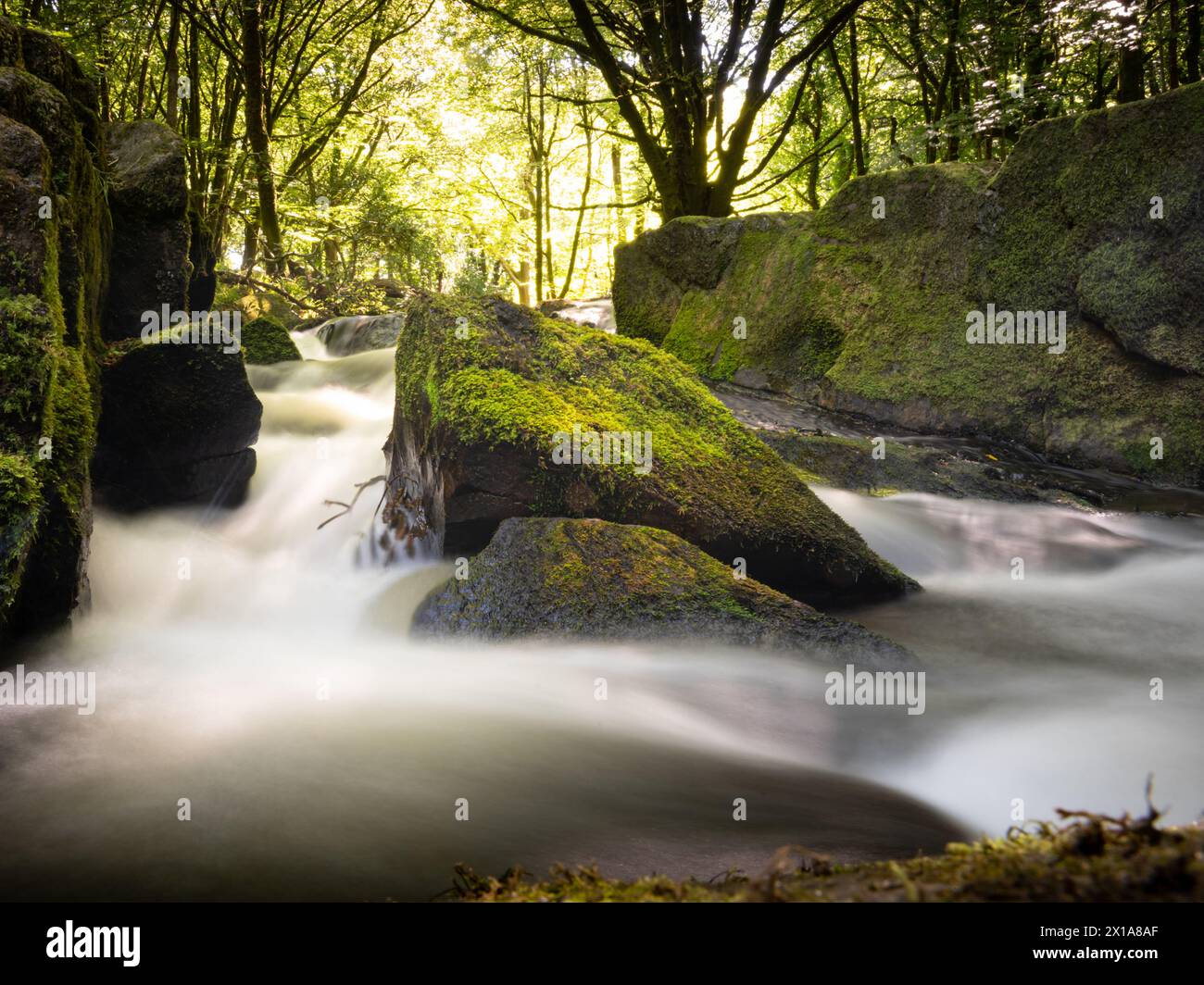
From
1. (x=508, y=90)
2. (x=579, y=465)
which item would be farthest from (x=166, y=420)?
(x=508, y=90)

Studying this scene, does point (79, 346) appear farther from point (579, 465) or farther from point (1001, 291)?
point (1001, 291)

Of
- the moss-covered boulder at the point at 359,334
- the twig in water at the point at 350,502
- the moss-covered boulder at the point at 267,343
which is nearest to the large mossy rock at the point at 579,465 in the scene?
the twig in water at the point at 350,502

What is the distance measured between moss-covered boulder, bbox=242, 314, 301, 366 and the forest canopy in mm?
1178

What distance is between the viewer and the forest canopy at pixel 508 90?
39.5ft

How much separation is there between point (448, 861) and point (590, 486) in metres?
3.01

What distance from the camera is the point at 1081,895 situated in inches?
43.3

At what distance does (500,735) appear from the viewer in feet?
11.7

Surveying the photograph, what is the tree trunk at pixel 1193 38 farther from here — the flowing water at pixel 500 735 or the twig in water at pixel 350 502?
the twig in water at pixel 350 502

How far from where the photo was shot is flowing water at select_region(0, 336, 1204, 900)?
8.47 ft

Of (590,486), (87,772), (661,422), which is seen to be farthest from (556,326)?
(87,772)

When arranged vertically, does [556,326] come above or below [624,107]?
below

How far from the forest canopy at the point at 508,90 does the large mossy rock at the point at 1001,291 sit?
1.83 m

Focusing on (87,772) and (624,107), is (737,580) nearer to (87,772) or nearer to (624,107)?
(87,772)

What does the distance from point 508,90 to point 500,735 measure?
2585cm
